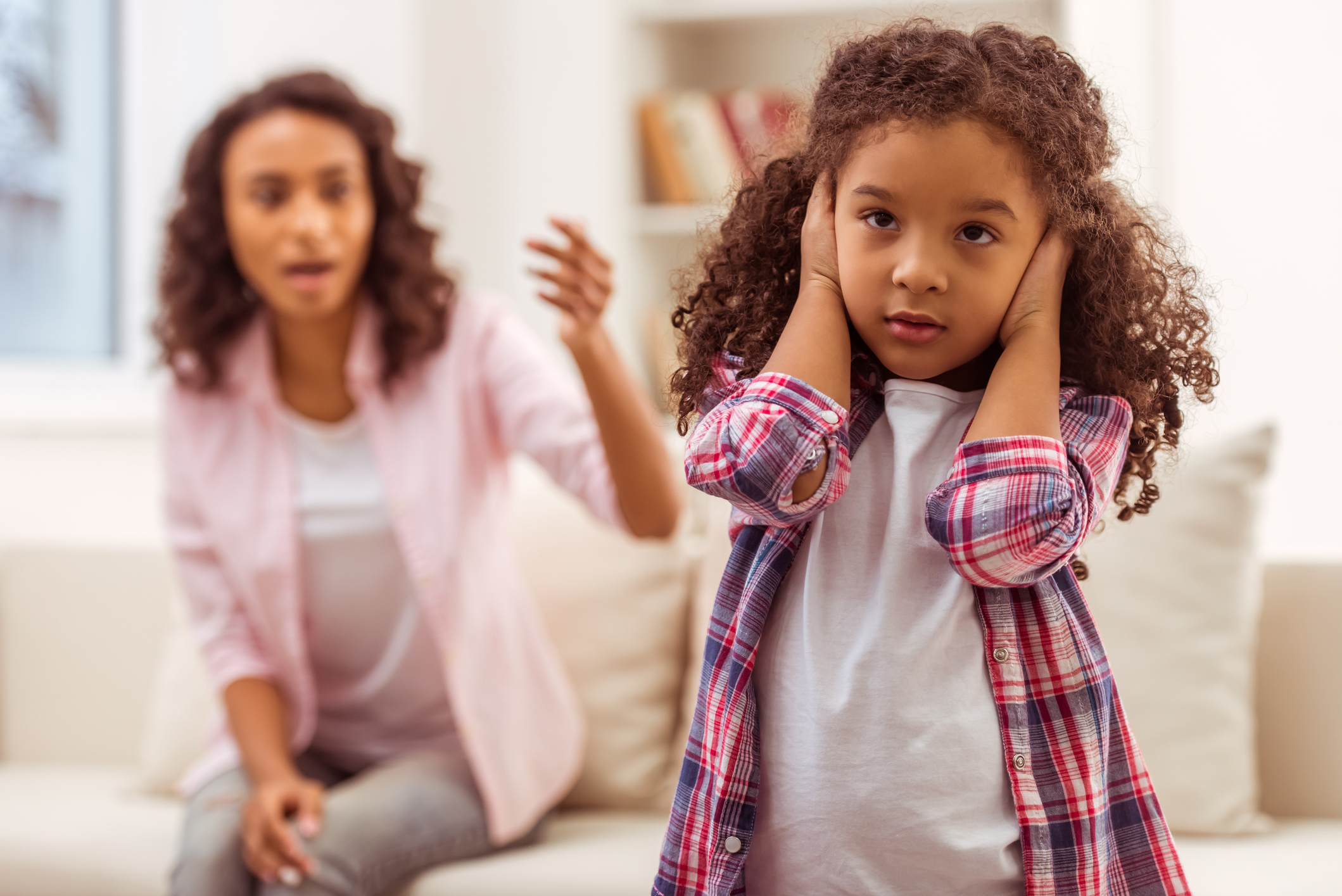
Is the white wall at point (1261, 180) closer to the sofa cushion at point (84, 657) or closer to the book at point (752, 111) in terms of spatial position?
the book at point (752, 111)

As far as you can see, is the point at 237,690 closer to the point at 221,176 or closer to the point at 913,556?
the point at 221,176

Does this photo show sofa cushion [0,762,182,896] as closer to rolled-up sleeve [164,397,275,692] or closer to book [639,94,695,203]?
rolled-up sleeve [164,397,275,692]

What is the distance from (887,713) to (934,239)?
0.90ft

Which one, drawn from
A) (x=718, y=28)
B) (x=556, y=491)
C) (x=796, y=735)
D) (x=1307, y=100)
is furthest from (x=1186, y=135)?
(x=796, y=735)

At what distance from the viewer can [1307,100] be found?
199 cm

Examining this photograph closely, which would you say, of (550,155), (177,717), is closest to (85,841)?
(177,717)

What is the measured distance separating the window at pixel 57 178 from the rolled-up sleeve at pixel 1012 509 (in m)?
2.16

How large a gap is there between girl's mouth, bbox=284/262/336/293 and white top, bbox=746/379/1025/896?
820 millimetres

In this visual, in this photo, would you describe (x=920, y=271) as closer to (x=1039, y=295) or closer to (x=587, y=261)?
(x=1039, y=295)

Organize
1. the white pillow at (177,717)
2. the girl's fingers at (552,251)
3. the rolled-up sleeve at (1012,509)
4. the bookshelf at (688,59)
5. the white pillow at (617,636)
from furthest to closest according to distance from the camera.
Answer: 1. the bookshelf at (688,59)
2. the white pillow at (177,717)
3. the white pillow at (617,636)
4. the girl's fingers at (552,251)
5. the rolled-up sleeve at (1012,509)

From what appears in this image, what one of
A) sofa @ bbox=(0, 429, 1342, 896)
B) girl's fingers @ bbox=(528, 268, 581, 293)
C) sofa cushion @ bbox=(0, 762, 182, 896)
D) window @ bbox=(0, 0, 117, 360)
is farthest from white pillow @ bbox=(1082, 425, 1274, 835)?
window @ bbox=(0, 0, 117, 360)

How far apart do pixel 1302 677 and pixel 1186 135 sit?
1.14 meters

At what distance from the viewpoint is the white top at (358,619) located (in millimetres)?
1384

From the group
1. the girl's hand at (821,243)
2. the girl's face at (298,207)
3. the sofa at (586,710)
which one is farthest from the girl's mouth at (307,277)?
the girl's hand at (821,243)
